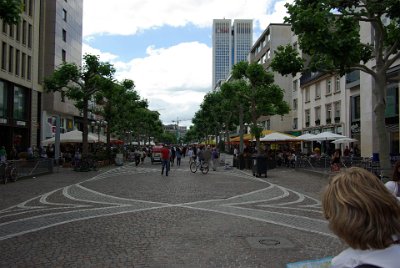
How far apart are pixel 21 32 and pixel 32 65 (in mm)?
3215

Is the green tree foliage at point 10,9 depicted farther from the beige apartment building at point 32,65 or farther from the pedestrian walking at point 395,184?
the beige apartment building at point 32,65

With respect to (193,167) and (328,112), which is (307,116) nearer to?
(328,112)

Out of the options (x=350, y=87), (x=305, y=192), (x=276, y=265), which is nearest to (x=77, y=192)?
(x=305, y=192)

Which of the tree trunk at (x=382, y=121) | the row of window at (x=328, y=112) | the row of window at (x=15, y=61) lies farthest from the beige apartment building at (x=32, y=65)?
the row of window at (x=328, y=112)

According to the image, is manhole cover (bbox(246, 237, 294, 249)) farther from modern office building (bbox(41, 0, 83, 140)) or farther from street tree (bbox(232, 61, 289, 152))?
modern office building (bbox(41, 0, 83, 140))

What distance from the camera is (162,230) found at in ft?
27.2


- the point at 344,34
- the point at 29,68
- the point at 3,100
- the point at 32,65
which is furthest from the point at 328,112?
the point at 344,34

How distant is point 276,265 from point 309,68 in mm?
9801

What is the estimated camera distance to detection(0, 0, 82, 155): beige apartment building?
1359 inches

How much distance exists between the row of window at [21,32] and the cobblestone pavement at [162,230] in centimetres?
2392

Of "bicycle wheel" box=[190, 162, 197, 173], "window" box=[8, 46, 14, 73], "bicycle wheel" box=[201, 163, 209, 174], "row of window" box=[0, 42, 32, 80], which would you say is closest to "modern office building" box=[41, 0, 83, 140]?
"row of window" box=[0, 42, 32, 80]

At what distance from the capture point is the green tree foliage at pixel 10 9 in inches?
399

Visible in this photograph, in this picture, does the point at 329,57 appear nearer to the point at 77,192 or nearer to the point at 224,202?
the point at 224,202

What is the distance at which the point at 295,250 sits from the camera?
677 centimetres
